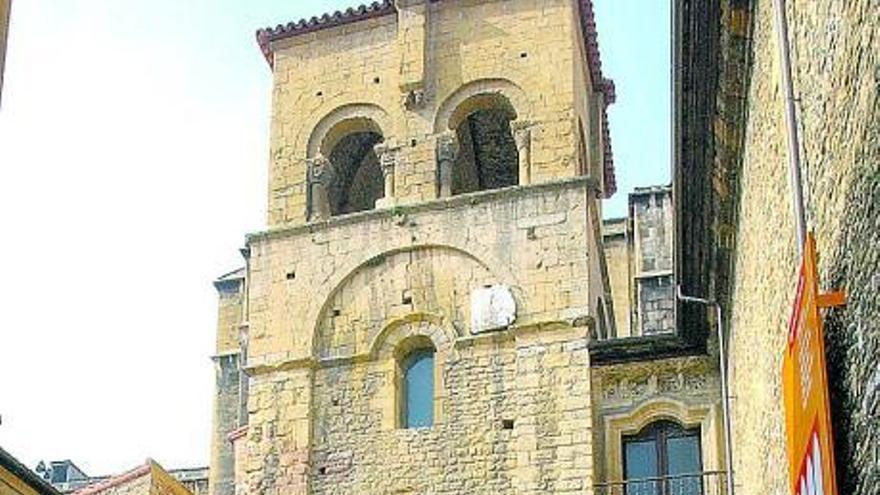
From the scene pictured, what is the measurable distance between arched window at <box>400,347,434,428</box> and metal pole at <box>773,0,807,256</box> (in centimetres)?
1232

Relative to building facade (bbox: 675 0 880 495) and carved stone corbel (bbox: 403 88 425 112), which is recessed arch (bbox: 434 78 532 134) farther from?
building facade (bbox: 675 0 880 495)

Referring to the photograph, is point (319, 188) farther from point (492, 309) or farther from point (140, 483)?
point (140, 483)

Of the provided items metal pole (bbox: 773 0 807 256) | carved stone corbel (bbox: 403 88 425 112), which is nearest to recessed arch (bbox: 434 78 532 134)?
carved stone corbel (bbox: 403 88 425 112)

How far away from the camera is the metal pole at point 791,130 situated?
812 cm

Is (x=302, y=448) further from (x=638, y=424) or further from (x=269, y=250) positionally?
(x=638, y=424)

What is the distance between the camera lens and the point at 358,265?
70.2ft

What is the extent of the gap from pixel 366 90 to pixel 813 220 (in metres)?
14.8

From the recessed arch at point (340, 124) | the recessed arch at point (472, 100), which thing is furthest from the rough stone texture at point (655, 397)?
the recessed arch at point (340, 124)

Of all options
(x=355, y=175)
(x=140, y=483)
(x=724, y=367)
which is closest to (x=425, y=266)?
(x=355, y=175)

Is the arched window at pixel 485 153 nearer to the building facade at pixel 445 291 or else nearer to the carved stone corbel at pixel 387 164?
the building facade at pixel 445 291

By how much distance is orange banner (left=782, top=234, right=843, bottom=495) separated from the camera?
6867 mm

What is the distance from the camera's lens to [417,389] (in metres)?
20.8

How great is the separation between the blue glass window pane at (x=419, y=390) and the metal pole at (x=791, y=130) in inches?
485

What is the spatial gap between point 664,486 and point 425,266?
13.9 ft
